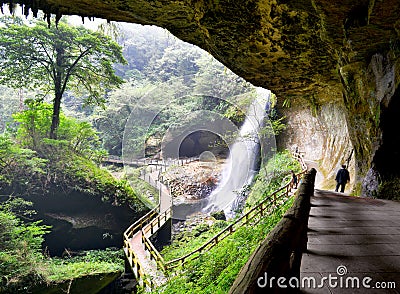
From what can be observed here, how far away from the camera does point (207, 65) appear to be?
23.5 meters

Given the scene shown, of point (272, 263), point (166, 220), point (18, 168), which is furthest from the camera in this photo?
point (166, 220)

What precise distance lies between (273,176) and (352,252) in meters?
10.9

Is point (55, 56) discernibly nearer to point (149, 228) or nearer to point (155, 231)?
point (149, 228)

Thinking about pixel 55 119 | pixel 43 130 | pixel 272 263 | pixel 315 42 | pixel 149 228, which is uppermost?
pixel 315 42

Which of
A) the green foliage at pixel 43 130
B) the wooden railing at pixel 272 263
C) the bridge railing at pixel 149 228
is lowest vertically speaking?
the bridge railing at pixel 149 228

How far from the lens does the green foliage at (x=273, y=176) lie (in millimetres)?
11461

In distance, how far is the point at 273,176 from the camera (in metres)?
12.6

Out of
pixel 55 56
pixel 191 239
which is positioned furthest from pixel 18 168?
pixel 191 239

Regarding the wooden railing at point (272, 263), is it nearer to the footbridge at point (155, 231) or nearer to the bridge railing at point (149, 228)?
the footbridge at point (155, 231)

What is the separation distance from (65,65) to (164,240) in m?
10.4

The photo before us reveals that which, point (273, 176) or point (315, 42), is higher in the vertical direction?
point (315, 42)

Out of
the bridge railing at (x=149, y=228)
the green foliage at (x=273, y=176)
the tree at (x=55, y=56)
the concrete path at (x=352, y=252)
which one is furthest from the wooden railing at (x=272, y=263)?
the tree at (x=55, y=56)

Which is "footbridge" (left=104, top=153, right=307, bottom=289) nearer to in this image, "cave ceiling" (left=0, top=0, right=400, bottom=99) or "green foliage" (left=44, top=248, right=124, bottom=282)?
"green foliage" (left=44, top=248, right=124, bottom=282)

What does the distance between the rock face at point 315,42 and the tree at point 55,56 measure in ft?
23.5
